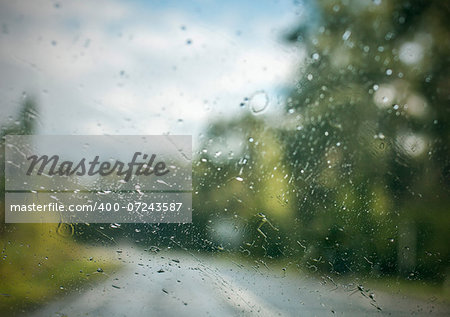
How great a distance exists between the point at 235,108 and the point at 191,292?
2.52ft

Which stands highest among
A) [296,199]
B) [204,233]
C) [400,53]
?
[400,53]

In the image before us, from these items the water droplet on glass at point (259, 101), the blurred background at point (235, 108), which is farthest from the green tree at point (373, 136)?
the water droplet on glass at point (259, 101)

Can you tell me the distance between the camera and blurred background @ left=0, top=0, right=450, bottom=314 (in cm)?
146

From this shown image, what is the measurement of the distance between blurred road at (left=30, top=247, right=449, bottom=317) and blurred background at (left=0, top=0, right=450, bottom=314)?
0.04 m

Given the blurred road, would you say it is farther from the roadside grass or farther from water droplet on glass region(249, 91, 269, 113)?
water droplet on glass region(249, 91, 269, 113)

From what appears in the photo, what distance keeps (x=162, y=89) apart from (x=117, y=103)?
19 centimetres

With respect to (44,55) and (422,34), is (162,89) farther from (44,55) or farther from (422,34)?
(422,34)

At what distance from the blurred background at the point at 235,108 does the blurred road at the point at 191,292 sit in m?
0.04

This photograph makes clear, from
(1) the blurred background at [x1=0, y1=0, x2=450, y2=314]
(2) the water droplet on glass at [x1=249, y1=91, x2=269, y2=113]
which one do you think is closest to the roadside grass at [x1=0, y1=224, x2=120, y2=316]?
(1) the blurred background at [x1=0, y1=0, x2=450, y2=314]

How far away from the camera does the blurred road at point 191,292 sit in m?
1.49

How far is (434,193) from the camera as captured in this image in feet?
5.29

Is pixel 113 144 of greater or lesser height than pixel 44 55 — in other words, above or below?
below

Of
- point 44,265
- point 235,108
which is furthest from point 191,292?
point 235,108

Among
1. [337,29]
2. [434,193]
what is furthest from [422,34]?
[434,193]
